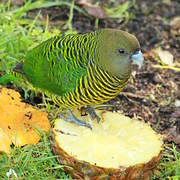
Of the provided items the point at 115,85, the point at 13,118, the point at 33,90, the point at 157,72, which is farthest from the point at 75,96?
the point at 157,72

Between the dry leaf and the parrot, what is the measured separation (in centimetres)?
20

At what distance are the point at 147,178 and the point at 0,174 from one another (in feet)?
3.19

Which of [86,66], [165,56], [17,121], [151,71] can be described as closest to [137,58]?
[86,66]

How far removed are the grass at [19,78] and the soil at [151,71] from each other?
16 cm

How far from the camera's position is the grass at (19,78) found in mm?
3475

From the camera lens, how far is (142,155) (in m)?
3.38

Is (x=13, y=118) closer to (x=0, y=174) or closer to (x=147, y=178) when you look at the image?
(x=0, y=174)

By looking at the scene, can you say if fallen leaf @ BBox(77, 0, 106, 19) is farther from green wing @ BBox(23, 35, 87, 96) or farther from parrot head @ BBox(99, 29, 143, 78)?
parrot head @ BBox(99, 29, 143, 78)

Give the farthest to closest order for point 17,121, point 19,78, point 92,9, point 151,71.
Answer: point 92,9, point 151,71, point 19,78, point 17,121

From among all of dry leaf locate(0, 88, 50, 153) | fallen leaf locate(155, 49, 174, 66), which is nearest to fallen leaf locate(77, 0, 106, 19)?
fallen leaf locate(155, 49, 174, 66)

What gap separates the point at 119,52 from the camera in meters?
3.36

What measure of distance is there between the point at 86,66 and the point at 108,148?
56 cm

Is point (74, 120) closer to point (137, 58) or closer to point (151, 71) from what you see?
point (137, 58)

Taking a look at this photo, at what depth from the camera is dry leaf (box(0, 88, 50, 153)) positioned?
359cm
